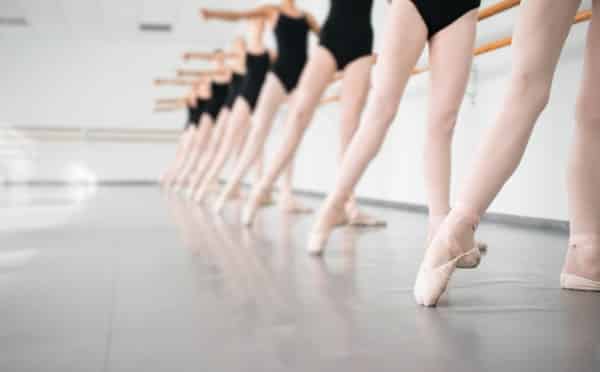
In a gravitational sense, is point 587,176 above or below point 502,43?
below

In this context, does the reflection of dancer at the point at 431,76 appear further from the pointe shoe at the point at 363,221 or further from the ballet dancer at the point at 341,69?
the pointe shoe at the point at 363,221

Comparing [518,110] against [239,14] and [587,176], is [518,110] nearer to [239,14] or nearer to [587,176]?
[587,176]

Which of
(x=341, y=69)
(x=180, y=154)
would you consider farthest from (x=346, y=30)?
(x=180, y=154)

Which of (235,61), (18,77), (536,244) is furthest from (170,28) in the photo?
(536,244)

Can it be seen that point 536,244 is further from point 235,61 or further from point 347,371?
point 235,61

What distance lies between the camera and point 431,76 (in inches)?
55.6

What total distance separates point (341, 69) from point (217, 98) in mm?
3486

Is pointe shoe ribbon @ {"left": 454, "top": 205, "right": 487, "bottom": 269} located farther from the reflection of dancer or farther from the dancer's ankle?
the reflection of dancer

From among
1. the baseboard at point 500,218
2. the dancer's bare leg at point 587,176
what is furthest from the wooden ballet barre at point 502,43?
the baseboard at point 500,218

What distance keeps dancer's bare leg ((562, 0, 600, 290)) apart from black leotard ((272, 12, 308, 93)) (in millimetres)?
1857

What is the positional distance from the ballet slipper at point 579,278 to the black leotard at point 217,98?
4501mm

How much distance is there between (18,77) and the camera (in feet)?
32.9

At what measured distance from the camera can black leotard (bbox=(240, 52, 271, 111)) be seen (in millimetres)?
3613

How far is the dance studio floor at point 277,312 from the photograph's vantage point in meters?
0.68
